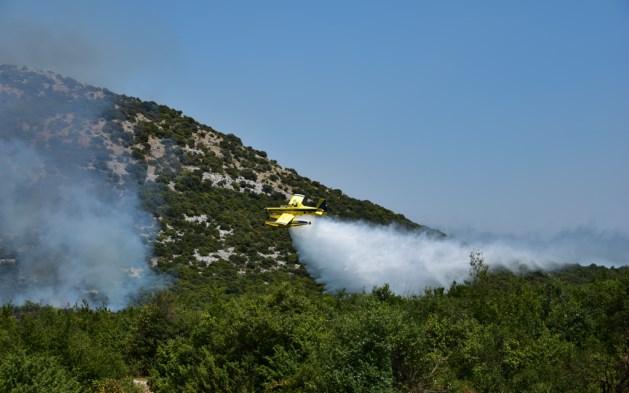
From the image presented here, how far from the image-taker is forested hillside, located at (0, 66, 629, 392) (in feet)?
108

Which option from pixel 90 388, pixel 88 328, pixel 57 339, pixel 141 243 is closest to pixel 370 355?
pixel 90 388

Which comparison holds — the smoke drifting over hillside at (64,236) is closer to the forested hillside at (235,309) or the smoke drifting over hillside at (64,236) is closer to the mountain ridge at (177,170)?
the forested hillside at (235,309)

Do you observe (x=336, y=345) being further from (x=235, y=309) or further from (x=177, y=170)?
(x=177, y=170)

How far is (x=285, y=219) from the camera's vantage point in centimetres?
6275

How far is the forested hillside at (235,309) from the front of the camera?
3303 cm

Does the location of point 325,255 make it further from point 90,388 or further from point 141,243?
point 90,388

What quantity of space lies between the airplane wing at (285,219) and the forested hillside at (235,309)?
18.0ft

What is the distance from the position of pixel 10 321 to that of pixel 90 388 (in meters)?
15.6

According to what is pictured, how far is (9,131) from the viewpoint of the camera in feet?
322

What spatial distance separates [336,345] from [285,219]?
31360 mm

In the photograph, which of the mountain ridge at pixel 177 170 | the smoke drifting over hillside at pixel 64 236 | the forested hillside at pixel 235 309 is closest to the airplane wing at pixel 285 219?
the forested hillside at pixel 235 309

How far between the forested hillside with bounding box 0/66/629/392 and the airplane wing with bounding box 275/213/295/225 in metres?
5.48

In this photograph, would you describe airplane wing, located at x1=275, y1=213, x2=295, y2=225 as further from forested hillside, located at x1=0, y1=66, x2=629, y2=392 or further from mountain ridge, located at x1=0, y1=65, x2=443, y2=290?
mountain ridge, located at x1=0, y1=65, x2=443, y2=290

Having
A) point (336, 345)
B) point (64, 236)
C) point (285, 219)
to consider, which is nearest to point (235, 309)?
point (336, 345)
